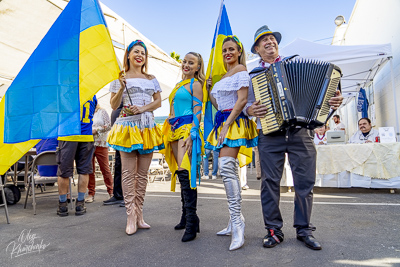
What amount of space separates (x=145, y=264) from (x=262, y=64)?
214cm

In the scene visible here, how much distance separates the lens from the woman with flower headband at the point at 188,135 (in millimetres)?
2689

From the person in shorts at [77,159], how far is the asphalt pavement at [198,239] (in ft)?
0.68

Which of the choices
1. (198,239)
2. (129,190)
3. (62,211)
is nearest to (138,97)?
(129,190)

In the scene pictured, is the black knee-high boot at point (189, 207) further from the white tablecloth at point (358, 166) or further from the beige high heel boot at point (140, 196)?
the white tablecloth at point (358, 166)

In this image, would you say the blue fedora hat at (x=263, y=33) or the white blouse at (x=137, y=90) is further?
the white blouse at (x=137, y=90)

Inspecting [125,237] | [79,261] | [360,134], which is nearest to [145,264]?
[79,261]

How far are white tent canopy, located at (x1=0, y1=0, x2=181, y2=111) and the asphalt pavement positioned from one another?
3412 millimetres

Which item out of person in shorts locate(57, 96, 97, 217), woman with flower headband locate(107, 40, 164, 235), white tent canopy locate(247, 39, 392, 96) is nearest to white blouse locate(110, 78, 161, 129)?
woman with flower headband locate(107, 40, 164, 235)

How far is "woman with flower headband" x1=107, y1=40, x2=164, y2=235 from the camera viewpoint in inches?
118

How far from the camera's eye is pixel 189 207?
2.74 meters

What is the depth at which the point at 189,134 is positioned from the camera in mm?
2775

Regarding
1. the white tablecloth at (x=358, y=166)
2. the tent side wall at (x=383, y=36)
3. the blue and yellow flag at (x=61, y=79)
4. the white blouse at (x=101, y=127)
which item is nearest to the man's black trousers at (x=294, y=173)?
the blue and yellow flag at (x=61, y=79)

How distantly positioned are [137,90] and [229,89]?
1.14 metres

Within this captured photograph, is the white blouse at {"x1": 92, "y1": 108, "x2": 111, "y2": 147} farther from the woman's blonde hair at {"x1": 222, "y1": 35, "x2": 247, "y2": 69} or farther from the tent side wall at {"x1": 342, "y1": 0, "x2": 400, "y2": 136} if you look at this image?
the tent side wall at {"x1": 342, "y1": 0, "x2": 400, "y2": 136}
